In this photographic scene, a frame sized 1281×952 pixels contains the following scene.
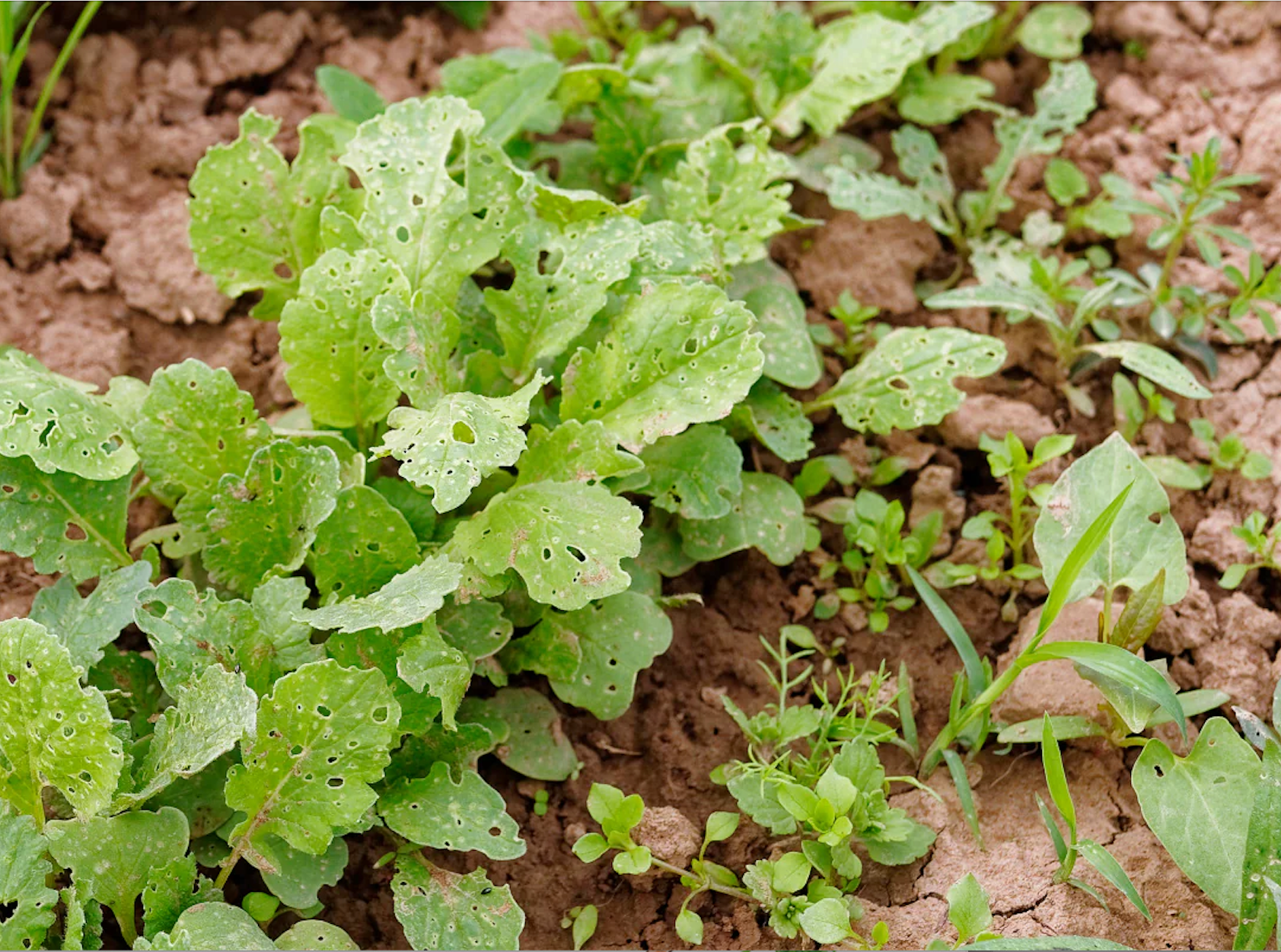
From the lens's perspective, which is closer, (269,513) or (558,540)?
(558,540)

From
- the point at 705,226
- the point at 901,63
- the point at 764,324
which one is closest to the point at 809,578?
the point at 764,324

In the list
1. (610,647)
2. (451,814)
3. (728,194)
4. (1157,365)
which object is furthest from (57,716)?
(1157,365)

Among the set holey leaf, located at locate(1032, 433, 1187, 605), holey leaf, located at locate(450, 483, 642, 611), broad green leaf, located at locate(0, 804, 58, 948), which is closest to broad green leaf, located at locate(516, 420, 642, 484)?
holey leaf, located at locate(450, 483, 642, 611)

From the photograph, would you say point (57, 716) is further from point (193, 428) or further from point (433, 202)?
point (433, 202)

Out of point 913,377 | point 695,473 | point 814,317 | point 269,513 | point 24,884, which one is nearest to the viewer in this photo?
point 24,884

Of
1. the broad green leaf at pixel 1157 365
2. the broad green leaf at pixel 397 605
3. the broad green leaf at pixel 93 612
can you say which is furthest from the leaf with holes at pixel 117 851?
the broad green leaf at pixel 1157 365
